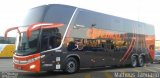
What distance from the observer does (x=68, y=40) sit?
1708 cm

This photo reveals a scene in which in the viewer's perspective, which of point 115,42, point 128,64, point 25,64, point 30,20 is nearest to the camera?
point 25,64

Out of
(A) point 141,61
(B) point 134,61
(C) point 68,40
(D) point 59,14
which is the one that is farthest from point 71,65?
(A) point 141,61

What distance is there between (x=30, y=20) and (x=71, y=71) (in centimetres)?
345

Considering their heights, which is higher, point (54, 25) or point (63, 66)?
point (54, 25)

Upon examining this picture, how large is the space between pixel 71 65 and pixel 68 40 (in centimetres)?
140

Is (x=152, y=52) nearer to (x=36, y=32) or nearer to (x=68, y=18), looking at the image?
(x=68, y=18)

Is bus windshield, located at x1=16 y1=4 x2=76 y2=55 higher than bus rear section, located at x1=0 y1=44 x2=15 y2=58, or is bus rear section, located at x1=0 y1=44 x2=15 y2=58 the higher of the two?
bus windshield, located at x1=16 y1=4 x2=76 y2=55

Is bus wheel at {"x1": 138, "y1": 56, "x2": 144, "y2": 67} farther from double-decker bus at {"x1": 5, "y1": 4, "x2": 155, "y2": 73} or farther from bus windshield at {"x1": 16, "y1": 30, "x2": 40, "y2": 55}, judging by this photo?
bus windshield at {"x1": 16, "y1": 30, "x2": 40, "y2": 55}

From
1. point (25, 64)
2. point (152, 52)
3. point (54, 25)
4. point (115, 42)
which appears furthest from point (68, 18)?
point (152, 52)

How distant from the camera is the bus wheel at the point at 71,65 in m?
17.1

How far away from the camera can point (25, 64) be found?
15570mm

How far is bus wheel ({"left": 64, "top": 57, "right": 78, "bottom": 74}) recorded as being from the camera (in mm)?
17109

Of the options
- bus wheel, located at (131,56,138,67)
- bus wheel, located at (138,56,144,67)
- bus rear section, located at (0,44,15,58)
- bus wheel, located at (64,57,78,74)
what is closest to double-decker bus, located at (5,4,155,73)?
bus wheel, located at (64,57,78,74)

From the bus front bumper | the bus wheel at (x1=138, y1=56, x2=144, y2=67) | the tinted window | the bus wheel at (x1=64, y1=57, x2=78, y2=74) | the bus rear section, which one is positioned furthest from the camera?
the bus rear section
